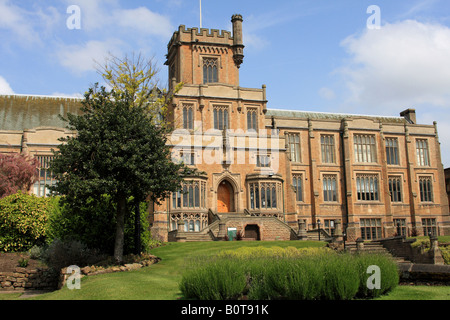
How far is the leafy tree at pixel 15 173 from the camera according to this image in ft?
113

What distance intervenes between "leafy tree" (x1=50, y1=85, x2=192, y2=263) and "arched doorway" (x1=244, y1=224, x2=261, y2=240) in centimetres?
1569

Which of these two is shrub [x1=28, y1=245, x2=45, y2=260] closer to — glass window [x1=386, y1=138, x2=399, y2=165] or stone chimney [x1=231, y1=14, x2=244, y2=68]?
stone chimney [x1=231, y1=14, x2=244, y2=68]

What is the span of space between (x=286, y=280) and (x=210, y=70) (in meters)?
39.1

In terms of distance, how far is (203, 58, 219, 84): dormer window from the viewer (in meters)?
48.7

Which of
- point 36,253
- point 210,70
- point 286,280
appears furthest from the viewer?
point 210,70

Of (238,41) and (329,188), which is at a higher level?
(238,41)

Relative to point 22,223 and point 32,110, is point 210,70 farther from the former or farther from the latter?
point 22,223

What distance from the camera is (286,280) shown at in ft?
39.9

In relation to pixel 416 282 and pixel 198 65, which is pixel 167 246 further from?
pixel 198 65

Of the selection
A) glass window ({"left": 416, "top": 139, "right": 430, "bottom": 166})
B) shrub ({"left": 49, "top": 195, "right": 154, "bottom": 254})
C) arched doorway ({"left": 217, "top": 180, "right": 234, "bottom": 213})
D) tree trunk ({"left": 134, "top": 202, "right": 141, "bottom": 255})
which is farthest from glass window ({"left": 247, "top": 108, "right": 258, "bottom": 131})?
tree trunk ({"left": 134, "top": 202, "right": 141, "bottom": 255})

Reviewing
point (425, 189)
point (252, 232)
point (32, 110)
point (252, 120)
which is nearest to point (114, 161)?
point (252, 232)

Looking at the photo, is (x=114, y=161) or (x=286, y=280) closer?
(x=286, y=280)

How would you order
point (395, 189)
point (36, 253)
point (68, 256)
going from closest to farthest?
point (68, 256), point (36, 253), point (395, 189)
